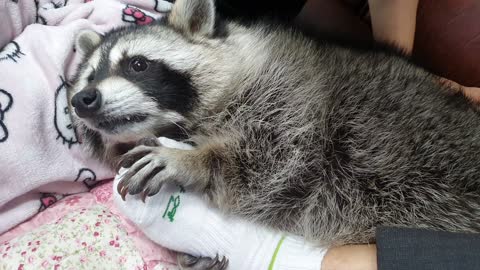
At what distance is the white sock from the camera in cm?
132

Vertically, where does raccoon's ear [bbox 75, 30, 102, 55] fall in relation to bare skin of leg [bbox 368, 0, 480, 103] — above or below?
below

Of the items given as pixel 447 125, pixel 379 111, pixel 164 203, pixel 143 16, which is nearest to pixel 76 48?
pixel 143 16

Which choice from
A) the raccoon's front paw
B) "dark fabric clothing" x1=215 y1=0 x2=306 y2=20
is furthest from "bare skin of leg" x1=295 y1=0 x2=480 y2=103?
the raccoon's front paw

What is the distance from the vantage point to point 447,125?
4.29ft

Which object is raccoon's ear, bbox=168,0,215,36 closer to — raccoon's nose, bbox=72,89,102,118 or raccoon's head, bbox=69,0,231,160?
raccoon's head, bbox=69,0,231,160

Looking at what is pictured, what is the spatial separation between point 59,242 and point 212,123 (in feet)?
2.12

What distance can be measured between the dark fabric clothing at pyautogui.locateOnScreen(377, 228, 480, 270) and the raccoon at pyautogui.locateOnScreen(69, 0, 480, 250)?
0.35ft

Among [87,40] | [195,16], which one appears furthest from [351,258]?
[87,40]

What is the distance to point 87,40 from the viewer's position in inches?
67.1

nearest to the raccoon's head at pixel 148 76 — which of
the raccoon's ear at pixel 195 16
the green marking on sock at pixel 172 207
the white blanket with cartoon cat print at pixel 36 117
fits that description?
the raccoon's ear at pixel 195 16

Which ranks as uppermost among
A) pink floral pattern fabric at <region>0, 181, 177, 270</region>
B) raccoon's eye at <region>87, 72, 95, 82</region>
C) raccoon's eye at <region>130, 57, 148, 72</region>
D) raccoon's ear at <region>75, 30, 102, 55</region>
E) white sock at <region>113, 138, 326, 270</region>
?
raccoon's ear at <region>75, 30, 102, 55</region>

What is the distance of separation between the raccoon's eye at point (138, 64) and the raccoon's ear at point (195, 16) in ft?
0.67

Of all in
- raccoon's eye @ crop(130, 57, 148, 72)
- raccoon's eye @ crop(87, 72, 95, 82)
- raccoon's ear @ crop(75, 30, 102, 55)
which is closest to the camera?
raccoon's eye @ crop(130, 57, 148, 72)

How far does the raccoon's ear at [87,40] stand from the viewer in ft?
5.54
